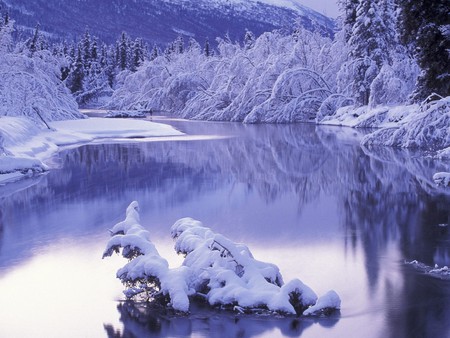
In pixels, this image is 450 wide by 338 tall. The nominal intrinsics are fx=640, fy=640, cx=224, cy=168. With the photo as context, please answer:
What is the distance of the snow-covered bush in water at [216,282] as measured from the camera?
21.5ft

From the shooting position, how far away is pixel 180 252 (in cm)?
855

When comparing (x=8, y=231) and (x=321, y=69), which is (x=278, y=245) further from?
(x=321, y=69)

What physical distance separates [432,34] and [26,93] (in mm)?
19756

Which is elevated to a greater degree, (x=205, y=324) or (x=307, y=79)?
(x=307, y=79)

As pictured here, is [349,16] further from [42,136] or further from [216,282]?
[216,282]

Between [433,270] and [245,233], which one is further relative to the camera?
[245,233]

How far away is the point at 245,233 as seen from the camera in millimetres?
10570

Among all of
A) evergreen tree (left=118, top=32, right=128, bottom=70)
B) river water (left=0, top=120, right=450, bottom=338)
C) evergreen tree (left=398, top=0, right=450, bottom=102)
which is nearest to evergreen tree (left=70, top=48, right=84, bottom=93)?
evergreen tree (left=118, top=32, right=128, bottom=70)

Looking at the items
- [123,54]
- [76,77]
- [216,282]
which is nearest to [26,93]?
[216,282]

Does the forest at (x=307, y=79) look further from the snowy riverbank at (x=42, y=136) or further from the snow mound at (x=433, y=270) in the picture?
the snow mound at (x=433, y=270)

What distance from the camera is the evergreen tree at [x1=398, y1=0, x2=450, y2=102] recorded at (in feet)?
74.8

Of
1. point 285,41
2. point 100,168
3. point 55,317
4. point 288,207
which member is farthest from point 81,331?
point 285,41

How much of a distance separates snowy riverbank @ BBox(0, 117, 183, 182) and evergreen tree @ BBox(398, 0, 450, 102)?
13284 millimetres

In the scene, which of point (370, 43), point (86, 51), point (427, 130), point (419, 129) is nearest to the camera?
point (427, 130)
